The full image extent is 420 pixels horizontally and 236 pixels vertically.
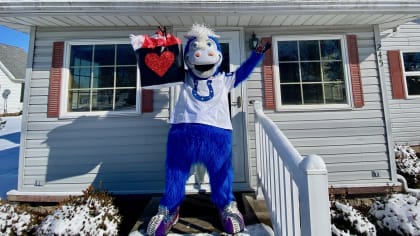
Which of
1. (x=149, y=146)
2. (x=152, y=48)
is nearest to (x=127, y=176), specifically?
(x=149, y=146)

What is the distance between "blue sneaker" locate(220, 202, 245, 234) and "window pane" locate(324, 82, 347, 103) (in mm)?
2378

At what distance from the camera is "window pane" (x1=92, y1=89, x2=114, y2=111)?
3236mm

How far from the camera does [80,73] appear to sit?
3.28 metres

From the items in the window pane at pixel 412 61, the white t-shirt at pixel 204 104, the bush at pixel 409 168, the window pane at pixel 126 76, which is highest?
the window pane at pixel 412 61

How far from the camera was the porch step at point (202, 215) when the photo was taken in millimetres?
1852

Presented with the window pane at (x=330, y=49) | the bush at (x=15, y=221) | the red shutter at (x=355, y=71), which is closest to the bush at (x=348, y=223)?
the red shutter at (x=355, y=71)

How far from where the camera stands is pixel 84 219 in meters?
1.88

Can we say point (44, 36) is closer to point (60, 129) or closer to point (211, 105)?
point (60, 129)

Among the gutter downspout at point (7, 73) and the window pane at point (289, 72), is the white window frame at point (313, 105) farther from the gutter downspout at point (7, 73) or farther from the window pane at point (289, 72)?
the gutter downspout at point (7, 73)

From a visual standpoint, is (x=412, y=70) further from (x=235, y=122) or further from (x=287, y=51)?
(x=235, y=122)

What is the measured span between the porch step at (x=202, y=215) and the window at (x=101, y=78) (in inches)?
62.4

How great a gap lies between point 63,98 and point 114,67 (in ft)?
2.73

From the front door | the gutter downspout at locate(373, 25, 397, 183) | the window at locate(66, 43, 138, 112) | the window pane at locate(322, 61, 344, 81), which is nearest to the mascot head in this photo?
the front door

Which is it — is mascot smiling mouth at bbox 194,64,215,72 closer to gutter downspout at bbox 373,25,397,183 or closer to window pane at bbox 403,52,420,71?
gutter downspout at bbox 373,25,397,183
